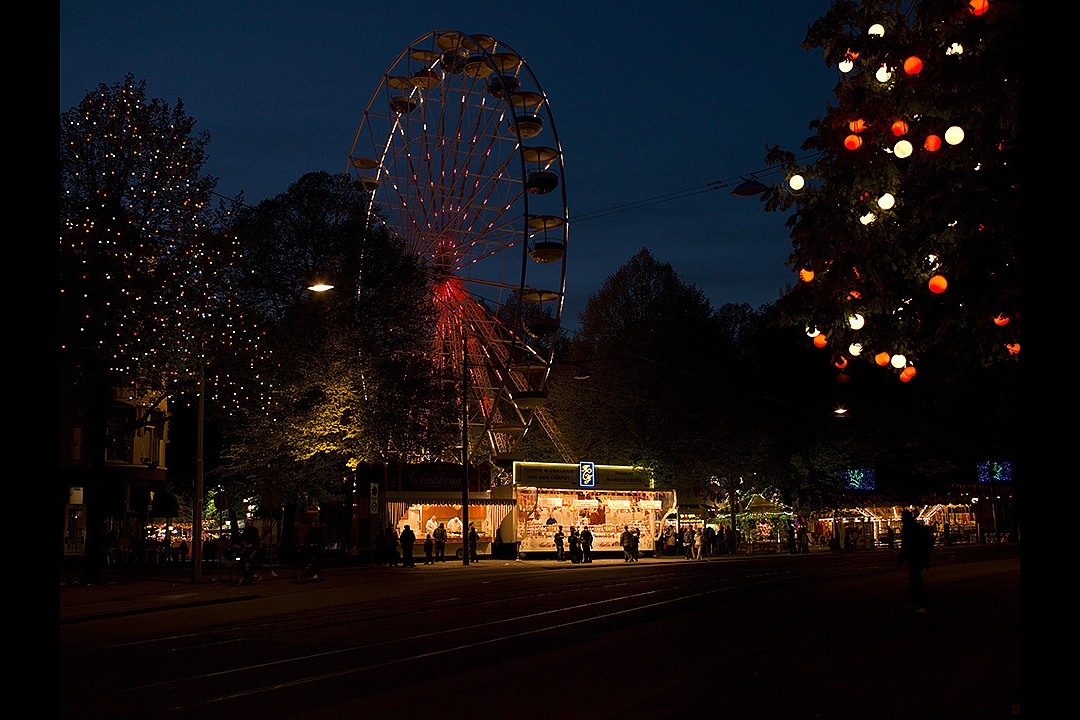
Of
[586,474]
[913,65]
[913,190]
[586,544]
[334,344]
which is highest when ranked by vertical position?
[334,344]

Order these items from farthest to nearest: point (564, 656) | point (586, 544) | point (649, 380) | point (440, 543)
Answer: point (649, 380), point (440, 543), point (586, 544), point (564, 656)

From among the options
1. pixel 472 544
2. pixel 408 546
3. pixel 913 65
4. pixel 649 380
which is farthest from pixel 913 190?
pixel 649 380

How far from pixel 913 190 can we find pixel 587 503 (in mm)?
37541

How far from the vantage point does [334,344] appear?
41.3 meters

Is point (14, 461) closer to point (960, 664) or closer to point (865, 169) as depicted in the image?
point (865, 169)

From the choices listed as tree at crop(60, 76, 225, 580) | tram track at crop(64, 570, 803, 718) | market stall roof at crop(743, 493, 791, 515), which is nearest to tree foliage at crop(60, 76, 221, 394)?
tree at crop(60, 76, 225, 580)

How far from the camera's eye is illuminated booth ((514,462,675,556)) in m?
45.2

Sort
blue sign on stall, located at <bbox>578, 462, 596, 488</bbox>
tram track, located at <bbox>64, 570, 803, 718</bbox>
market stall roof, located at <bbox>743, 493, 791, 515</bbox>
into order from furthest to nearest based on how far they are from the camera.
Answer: market stall roof, located at <bbox>743, 493, 791, 515</bbox> → blue sign on stall, located at <bbox>578, 462, 596, 488</bbox> → tram track, located at <bbox>64, 570, 803, 718</bbox>

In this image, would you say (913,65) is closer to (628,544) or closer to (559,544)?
(628,544)

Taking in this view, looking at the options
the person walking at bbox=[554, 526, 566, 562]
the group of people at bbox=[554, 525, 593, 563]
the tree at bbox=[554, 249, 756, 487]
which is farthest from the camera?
the tree at bbox=[554, 249, 756, 487]

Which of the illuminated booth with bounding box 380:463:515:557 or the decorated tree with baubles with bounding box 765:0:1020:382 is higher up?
the decorated tree with baubles with bounding box 765:0:1020:382

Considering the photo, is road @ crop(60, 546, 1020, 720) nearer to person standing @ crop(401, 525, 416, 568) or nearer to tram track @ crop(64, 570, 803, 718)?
tram track @ crop(64, 570, 803, 718)

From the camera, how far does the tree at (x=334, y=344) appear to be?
41.4 m

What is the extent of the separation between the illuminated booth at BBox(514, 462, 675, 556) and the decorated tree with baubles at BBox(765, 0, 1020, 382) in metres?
33.4
